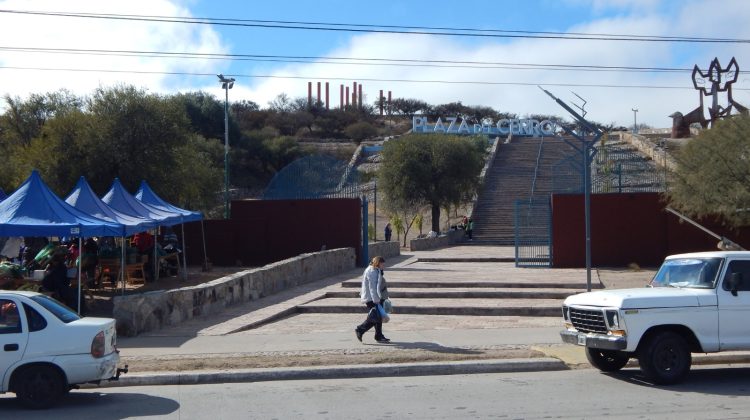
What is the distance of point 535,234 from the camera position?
1206 inches

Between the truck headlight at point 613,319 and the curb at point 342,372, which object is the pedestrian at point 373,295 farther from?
the truck headlight at point 613,319

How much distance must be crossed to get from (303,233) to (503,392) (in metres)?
18.9

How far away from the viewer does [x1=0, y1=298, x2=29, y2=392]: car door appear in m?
9.61

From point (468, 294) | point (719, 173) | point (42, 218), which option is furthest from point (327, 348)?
point (719, 173)

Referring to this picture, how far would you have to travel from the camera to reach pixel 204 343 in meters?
14.4

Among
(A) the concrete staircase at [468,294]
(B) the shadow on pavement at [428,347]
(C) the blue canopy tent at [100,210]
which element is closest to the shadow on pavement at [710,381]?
(B) the shadow on pavement at [428,347]

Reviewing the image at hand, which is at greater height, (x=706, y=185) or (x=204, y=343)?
(x=706, y=185)

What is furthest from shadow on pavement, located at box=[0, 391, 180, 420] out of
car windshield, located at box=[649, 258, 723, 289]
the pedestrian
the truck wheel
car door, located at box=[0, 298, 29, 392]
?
car windshield, located at box=[649, 258, 723, 289]

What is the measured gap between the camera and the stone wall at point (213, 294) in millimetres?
14992

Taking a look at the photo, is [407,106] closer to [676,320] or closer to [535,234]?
[535,234]

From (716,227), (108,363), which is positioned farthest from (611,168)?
(108,363)

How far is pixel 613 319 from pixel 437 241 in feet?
97.3

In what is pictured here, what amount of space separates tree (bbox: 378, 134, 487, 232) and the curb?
33.5 metres

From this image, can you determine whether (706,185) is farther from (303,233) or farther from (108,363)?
(108,363)
